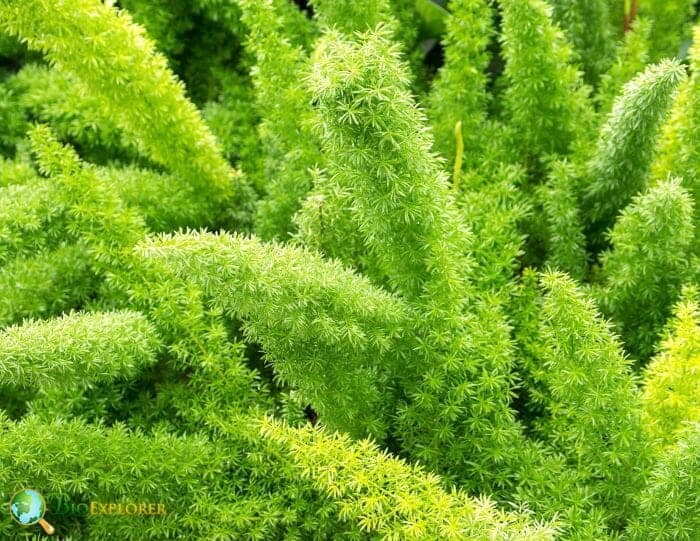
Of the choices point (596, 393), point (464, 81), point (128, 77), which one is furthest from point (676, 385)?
point (128, 77)

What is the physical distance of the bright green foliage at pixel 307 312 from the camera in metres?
1.07

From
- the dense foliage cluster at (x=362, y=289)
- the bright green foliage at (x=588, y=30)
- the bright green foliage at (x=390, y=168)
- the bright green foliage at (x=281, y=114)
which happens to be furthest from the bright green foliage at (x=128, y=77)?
the bright green foliage at (x=588, y=30)

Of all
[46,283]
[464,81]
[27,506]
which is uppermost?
[464,81]

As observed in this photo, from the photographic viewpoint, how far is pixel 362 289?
1.21m

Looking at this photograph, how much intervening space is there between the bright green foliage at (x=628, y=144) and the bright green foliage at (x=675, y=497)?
1.86ft

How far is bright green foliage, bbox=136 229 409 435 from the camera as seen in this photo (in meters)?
1.07

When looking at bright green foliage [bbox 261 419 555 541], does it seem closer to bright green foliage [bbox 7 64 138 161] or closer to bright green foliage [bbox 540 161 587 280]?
bright green foliage [bbox 540 161 587 280]

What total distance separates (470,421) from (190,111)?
0.89m

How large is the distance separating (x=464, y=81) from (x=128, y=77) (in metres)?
0.70

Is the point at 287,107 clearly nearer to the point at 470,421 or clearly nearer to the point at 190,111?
the point at 190,111

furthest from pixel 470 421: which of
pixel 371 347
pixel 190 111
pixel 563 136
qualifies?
A: pixel 190 111

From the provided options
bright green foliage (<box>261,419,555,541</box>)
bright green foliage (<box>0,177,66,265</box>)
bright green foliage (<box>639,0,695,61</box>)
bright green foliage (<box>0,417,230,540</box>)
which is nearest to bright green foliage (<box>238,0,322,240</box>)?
bright green foliage (<box>0,177,66,265</box>)

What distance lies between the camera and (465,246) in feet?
4.55

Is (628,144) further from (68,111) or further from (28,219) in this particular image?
(68,111)
